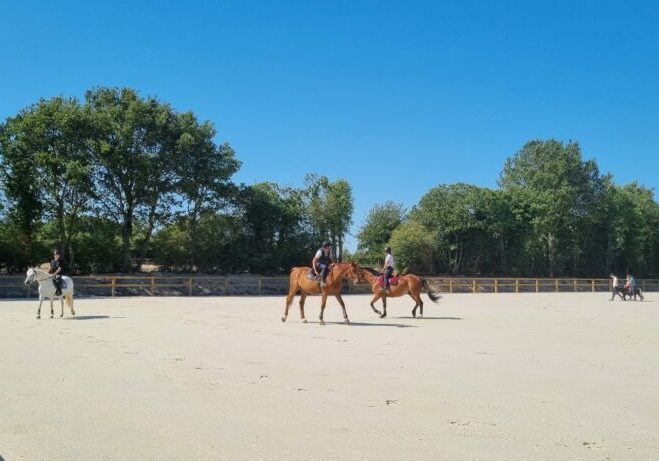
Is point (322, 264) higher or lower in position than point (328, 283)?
higher

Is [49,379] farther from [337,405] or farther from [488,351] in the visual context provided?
[488,351]

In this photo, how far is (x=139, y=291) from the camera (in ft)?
113

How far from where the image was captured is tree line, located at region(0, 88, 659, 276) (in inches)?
1414

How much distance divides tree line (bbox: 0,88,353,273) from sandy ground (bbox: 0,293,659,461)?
26.0m

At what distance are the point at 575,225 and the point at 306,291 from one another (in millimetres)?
55559

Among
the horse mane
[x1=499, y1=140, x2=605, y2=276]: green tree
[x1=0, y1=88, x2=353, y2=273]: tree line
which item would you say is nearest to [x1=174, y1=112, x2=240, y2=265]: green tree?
[x1=0, y1=88, x2=353, y2=273]: tree line

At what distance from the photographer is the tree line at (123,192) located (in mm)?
35469

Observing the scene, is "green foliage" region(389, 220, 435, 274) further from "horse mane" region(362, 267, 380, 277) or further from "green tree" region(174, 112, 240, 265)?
"horse mane" region(362, 267, 380, 277)

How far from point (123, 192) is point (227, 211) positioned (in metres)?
9.60

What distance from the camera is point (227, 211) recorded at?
4606 cm

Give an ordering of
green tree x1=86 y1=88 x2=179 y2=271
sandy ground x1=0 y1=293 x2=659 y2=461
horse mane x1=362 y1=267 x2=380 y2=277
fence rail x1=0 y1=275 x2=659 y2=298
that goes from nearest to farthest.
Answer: sandy ground x1=0 y1=293 x2=659 y2=461
horse mane x1=362 y1=267 x2=380 y2=277
fence rail x1=0 y1=275 x2=659 y2=298
green tree x1=86 y1=88 x2=179 y2=271

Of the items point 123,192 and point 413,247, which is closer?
point 123,192

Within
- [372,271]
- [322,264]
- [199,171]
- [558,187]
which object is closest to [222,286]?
[199,171]

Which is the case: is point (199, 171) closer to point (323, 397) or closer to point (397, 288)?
point (397, 288)
